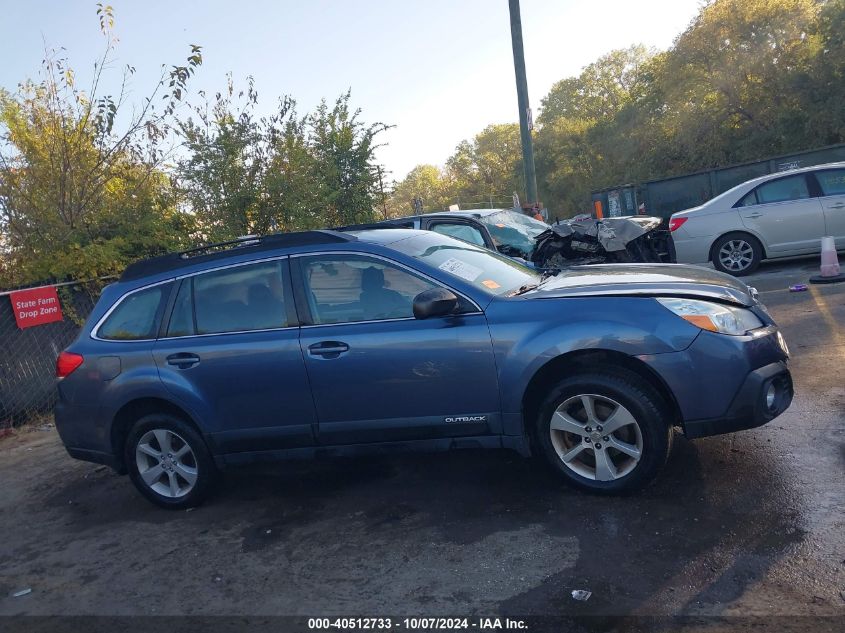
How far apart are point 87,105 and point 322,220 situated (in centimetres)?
406

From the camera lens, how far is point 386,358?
174 inches

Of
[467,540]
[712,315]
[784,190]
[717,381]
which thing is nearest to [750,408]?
[717,381]

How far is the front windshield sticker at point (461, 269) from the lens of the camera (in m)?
4.61

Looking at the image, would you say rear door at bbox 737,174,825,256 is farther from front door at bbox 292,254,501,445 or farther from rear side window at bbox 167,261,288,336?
rear side window at bbox 167,261,288,336

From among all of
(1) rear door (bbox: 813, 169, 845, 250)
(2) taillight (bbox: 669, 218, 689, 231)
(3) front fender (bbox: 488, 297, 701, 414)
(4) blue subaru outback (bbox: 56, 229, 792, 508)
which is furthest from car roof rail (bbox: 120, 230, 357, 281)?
(1) rear door (bbox: 813, 169, 845, 250)

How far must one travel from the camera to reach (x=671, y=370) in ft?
13.2

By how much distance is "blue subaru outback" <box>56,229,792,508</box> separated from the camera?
408 cm

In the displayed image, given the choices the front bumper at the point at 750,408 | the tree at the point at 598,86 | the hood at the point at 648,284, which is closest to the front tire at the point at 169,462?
the hood at the point at 648,284

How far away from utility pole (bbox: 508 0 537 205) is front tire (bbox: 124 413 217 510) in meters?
11.7

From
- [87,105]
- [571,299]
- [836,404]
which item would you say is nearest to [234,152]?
[87,105]

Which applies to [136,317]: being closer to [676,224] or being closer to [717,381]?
[717,381]

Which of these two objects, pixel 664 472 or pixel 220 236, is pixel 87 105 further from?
pixel 664 472

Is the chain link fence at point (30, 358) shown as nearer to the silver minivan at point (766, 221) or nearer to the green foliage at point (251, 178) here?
the green foliage at point (251, 178)

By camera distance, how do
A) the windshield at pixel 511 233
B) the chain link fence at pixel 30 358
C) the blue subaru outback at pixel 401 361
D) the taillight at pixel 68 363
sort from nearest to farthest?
the blue subaru outback at pixel 401 361 < the taillight at pixel 68 363 < the chain link fence at pixel 30 358 < the windshield at pixel 511 233
